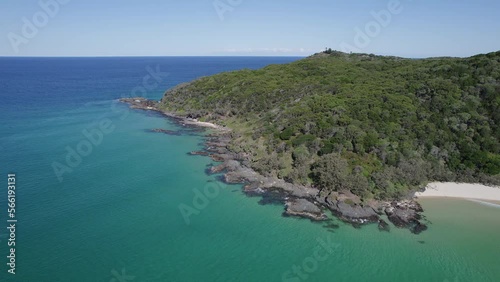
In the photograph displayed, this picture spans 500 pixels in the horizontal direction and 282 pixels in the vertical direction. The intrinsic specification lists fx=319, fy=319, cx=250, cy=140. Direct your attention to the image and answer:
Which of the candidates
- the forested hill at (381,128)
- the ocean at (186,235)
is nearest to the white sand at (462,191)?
the forested hill at (381,128)

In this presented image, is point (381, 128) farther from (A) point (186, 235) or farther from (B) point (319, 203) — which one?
(A) point (186, 235)

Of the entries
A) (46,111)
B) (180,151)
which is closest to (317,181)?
(180,151)

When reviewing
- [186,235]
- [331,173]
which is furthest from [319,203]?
[186,235]

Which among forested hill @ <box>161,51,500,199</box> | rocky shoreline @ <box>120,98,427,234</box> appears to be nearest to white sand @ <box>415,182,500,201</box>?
forested hill @ <box>161,51,500,199</box>

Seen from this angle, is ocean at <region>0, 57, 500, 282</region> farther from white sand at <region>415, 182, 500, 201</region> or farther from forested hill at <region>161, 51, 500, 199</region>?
forested hill at <region>161, 51, 500, 199</region>

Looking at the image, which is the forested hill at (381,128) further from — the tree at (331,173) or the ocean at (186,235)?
the ocean at (186,235)

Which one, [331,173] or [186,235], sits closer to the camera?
[186,235]

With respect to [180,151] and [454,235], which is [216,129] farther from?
[454,235]
